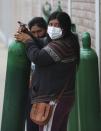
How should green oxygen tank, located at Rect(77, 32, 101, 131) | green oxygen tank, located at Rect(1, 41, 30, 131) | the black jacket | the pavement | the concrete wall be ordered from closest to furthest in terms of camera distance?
the black jacket
green oxygen tank, located at Rect(1, 41, 30, 131)
green oxygen tank, located at Rect(77, 32, 101, 131)
the concrete wall
the pavement

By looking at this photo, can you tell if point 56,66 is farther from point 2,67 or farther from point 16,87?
point 2,67

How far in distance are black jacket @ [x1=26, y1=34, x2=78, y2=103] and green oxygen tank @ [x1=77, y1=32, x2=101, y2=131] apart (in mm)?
689

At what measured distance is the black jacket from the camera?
10.2 feet

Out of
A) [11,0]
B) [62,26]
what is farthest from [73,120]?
[11,0]

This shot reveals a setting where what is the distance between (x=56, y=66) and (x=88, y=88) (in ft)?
2.94

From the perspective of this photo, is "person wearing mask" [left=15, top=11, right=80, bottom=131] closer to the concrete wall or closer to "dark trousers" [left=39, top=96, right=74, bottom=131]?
"dark trousers" [left=39, top=96, right=74, bottom=131]

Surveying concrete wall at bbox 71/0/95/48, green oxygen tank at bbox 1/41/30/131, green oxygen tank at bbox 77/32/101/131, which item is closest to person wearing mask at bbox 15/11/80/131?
green oxygen tank at bbox 1/41/30/131

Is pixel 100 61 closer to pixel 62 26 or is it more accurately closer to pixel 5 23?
pixel 62 26

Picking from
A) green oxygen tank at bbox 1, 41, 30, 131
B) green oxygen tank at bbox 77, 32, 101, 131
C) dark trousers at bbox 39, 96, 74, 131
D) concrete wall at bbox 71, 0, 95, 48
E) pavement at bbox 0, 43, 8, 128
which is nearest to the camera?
dark trousers at bbox 39, 96, 74, 131

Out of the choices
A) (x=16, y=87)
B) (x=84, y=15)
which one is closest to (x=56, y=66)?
(x=16, y=87)

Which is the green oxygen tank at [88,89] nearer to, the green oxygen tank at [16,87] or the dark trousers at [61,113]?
the green oxygen tank at [16,87]

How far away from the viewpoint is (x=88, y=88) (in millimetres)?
3971

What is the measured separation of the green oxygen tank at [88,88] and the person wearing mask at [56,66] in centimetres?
64

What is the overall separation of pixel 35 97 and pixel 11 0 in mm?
9867
